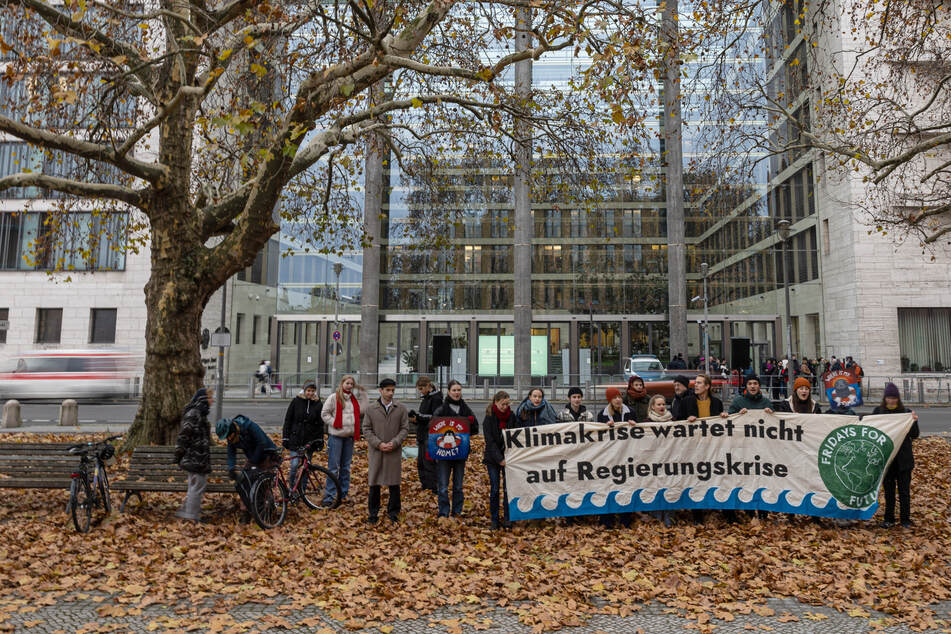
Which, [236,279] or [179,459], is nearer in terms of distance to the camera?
[179,459]

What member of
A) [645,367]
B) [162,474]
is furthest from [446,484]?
[645,367]

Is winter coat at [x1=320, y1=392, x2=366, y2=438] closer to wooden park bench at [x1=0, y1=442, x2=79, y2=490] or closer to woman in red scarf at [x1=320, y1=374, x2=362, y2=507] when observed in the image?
woman in red scarf at [x1=320, y1=374, x2=362, y2=507]

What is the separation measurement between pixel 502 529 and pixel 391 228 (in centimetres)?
3055

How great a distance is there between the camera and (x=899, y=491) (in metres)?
7.54

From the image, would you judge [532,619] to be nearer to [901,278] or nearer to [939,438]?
[939,438]

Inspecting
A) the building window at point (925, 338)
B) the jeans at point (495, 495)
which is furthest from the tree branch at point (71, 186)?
the building window at point (925, 338)

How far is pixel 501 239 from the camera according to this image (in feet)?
116

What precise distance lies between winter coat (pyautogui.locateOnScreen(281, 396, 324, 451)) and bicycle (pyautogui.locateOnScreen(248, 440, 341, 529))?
0.13m

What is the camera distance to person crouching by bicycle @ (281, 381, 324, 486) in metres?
8.94

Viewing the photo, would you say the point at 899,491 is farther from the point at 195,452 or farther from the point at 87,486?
the point at 87,486

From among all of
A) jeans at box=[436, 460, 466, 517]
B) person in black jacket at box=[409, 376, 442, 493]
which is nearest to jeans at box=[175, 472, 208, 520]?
person in black jacket at box=[409, 376, 442, 493]

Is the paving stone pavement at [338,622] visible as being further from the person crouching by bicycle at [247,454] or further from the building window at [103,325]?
the building window at [103,325]

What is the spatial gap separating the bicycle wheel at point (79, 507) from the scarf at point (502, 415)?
17.0 ft

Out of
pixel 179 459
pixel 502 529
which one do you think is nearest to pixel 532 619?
pixel 502 529
